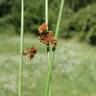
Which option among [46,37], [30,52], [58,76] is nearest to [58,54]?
[58,76]

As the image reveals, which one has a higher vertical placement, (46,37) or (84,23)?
(46,37)

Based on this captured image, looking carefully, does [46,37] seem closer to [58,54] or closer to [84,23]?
[58,54]

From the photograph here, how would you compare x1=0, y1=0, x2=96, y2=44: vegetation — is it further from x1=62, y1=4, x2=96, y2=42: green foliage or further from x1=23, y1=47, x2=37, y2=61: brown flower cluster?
x1=23, y1=47, x2=37, y2=61: brown flower cluster

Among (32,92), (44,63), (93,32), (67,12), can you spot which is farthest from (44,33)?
(67,12)

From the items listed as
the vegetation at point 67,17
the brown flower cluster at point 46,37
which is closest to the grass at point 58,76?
the vegetation at point 67,17

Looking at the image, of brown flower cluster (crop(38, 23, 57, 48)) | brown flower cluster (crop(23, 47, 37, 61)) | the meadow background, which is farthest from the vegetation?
brown flower cluster (crop(38, 23, 57, 48))

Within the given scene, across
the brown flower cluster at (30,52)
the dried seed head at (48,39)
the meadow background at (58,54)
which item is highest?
the dried seed head at (48,39)

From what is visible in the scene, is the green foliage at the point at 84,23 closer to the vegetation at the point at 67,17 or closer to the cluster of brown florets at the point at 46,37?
the vegetation at the point at 67,17
